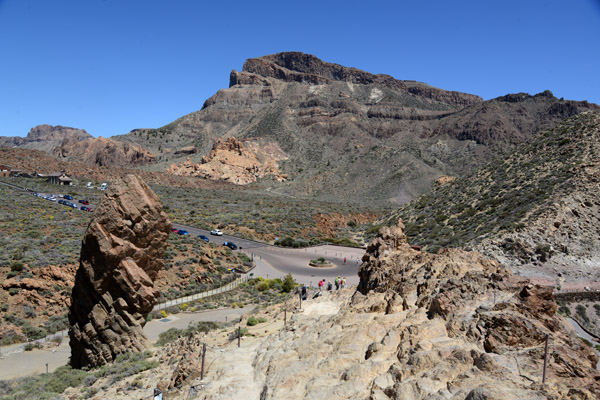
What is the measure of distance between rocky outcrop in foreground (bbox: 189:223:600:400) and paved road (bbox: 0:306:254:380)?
26.2 feet

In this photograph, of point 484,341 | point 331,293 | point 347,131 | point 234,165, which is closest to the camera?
point 484,341

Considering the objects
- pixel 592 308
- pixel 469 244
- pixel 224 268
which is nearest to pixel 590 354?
pixel 592 308

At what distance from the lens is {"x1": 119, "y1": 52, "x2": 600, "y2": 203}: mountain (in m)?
96.6

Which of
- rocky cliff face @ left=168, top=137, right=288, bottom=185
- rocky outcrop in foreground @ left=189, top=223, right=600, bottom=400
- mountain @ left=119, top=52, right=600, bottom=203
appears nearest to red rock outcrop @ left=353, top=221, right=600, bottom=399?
rocky outcrop in foreground @ left=189, top=223, right=600, bottom=400

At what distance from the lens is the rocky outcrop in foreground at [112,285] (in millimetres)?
14031

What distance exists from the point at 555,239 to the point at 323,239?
80.8ft

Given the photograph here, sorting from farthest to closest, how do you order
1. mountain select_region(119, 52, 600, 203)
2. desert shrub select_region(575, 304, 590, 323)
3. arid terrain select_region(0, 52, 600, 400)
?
mountain select_region(119, 52, 600, 203) → desert shrub select_region(575, 304, 590, 323) → arid terrain select_region(0, 52, 600, 400)

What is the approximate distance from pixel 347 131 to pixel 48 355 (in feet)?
373

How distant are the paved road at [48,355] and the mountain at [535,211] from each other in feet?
59.8

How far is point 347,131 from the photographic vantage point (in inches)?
4897

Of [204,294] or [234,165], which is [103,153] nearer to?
[234,165]

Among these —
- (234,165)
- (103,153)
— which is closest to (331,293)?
(234,165)

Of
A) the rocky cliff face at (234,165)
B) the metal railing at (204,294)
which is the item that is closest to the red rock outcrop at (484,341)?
the metal railing at (204,294)

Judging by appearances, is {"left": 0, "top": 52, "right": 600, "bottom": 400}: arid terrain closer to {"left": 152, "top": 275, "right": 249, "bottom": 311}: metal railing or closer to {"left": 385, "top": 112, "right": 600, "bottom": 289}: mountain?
{"left": 385, "top": 112, "right": 600, "bottom": 289}: mountain
